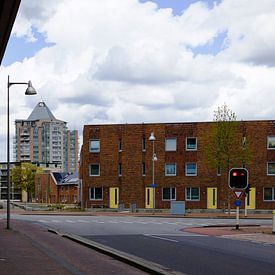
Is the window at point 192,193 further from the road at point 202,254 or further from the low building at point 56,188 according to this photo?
the low building at point 56,188

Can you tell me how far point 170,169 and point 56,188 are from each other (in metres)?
51.7

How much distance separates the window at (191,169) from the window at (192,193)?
1.60 metres

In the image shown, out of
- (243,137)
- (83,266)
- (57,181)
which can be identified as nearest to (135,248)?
(83,266)

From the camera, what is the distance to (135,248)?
21234 mm

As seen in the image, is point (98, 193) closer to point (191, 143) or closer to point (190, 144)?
point (190, 144)

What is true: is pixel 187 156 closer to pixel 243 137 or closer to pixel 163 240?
pixel 243 137

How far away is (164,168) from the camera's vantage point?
225ft

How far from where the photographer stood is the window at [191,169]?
68.0 m

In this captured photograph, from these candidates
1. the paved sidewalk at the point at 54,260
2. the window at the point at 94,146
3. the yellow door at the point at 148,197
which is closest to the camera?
the paved sidewalk at the point at 54,260

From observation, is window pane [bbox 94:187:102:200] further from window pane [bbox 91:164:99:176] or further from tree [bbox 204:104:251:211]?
tree [bbox 204:104:251:211]

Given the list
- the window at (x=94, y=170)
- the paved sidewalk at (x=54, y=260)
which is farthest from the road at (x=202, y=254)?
the window at (x=94, y=170)

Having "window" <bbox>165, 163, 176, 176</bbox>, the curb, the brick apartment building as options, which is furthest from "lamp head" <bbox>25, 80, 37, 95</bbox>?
"window" <bbox>165, 163, 176, 176</bbox>

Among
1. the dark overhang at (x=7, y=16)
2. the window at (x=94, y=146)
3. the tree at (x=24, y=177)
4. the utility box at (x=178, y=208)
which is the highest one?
the window at (x=94, y=146)

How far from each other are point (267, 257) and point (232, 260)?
1515mm
